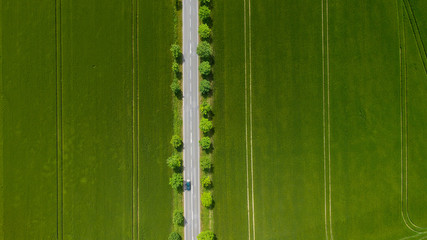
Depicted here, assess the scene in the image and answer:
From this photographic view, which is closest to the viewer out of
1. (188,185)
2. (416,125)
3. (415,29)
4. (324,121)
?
(188,185)

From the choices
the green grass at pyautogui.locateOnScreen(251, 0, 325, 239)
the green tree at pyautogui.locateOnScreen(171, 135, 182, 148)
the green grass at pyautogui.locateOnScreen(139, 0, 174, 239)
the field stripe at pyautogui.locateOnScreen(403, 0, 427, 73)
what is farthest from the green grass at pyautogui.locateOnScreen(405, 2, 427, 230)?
the green grass at pyautogui.locateOnScreen(139, 0, 174, 239)

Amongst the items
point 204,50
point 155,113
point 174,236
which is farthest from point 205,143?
point 174,236

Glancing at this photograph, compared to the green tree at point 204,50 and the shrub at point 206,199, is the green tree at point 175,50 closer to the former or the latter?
the green tree at point 204,50

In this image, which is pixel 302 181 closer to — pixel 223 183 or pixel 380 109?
pixel 223 183

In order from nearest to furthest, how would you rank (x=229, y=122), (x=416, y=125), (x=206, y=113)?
(x=206, y=113), (x=229, y=122), (x=416, y=125)

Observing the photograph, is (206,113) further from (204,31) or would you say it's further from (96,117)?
(96,117)

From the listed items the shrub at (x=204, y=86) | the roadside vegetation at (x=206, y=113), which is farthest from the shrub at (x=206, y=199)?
the shrub at (x=204, y=86)

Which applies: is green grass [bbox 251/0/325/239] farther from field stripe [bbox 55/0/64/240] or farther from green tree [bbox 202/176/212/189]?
field stripe [bbox 55/0/64/240]
